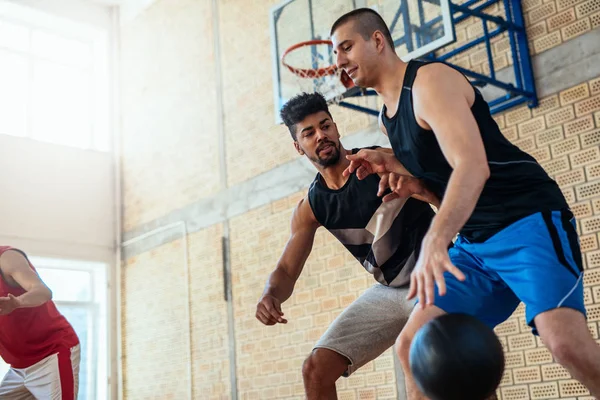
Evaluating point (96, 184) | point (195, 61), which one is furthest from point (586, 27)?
point (96, 184)

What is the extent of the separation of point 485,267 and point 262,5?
20.3ft

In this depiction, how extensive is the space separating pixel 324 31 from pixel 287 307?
9.40ft

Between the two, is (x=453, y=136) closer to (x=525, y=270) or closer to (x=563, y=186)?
(x=525, y=270)

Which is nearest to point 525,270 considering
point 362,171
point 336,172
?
point 362,171

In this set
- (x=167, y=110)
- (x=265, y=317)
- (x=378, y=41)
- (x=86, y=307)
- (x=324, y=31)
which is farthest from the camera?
(x=86, y=307)

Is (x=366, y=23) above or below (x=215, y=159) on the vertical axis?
below

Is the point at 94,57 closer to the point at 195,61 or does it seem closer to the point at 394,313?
the point at 195,61

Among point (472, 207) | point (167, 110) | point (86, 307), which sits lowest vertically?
point (472, 207)

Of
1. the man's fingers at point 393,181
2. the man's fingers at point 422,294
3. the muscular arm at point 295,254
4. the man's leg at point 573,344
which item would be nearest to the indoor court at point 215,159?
the muscular arm at point 295,254

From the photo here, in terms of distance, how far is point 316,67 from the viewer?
6.25m

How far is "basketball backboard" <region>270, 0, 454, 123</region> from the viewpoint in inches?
213

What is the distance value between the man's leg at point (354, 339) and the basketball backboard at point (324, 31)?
2.31 meters

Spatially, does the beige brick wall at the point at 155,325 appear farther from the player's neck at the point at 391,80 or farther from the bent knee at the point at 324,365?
the player's neck at the point at 391,80

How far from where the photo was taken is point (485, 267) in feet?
9.43
